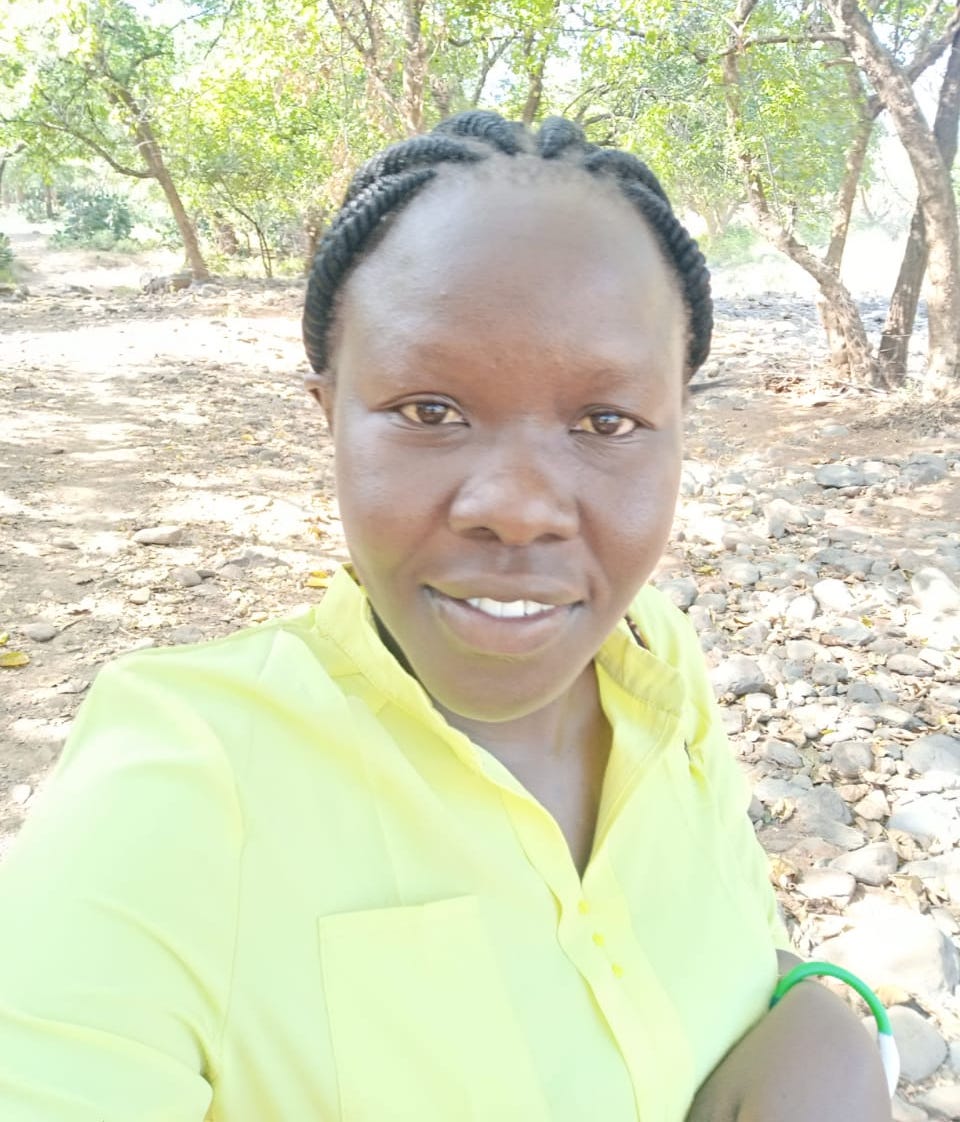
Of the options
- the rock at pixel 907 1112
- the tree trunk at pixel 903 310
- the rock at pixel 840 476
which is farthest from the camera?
the tree trunk at pixel 903 310

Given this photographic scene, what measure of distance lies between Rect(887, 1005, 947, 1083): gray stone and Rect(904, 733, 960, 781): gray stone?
1.04 meters

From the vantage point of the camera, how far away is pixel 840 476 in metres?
5.68

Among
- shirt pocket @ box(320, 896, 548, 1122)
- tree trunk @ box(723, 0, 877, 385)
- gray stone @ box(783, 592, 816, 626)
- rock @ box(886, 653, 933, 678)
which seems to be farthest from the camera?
tree trunk @ box(723, 0, 877, 385)

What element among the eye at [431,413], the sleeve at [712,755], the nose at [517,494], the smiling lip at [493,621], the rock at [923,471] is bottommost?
the rock at [923,471]

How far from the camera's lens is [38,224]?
3067 centimetres

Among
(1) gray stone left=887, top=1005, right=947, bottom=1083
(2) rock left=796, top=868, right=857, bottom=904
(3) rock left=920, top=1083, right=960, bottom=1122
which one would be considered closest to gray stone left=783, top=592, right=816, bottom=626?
(2) rock left=796, top=868, right=857, bottom=904

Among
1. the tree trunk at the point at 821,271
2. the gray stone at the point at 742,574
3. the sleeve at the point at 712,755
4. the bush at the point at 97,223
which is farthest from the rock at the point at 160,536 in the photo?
the bush at the point at 97,223

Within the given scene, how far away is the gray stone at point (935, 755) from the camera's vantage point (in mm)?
2867

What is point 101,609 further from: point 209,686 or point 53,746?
point 209,686

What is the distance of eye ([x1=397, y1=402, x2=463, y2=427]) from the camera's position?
0.93 m

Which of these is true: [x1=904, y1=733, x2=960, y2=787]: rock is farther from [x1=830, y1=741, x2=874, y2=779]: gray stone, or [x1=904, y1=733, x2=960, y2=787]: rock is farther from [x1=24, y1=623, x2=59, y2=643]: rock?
[x1=24, y1=623, x2=59, y2=643]: rock

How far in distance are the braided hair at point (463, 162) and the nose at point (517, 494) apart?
30cm

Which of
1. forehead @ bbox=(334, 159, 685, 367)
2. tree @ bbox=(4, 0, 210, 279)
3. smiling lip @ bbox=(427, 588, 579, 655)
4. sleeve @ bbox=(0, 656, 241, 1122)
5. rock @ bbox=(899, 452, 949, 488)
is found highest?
tree @ bbox=(4, 0, 210, 279)

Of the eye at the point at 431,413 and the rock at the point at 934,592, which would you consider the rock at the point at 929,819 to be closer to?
the rock at the point at 934,592
